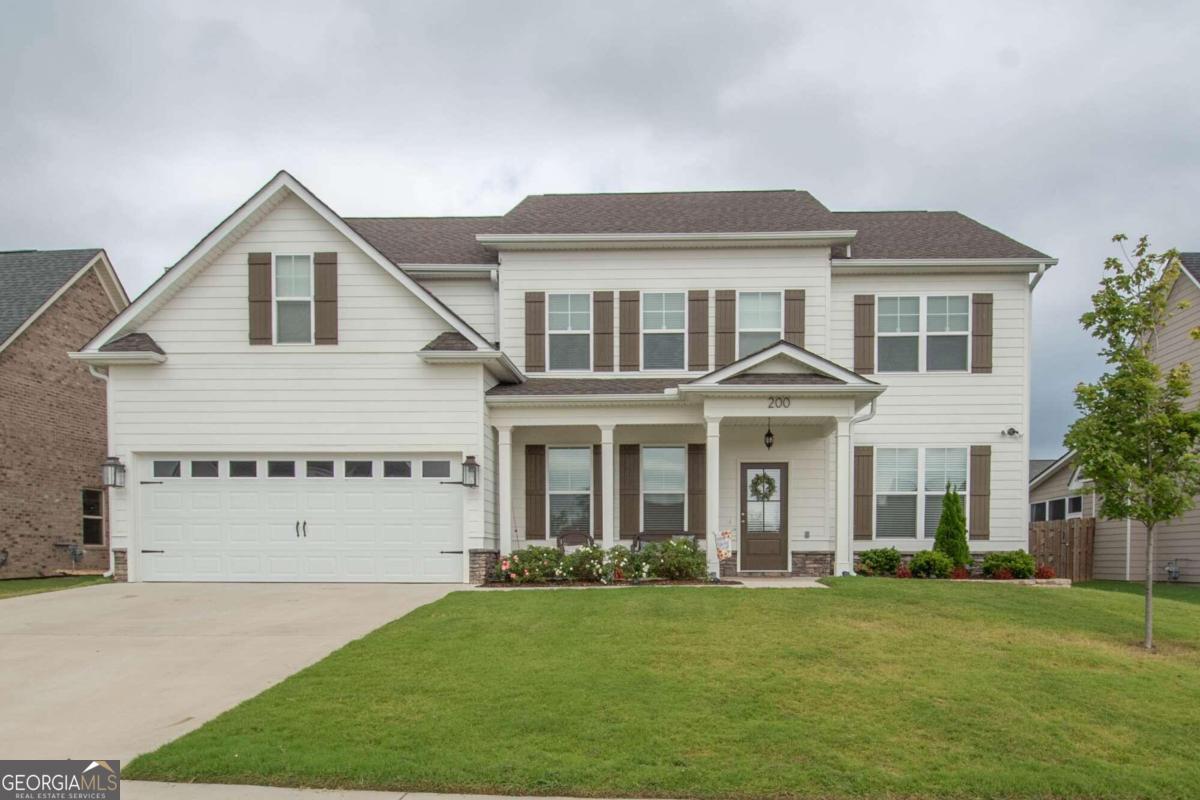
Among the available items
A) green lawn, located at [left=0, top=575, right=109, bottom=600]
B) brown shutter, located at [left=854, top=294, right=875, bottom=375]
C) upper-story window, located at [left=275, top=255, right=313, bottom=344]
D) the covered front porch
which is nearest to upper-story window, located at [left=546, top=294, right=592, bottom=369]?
the covered front porch

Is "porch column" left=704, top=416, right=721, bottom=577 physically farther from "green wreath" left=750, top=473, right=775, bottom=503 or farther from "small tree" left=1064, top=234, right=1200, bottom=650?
"small tree" left=1064, top=234, right=1200, bottom=650

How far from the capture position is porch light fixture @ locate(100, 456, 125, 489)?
14.5 metres

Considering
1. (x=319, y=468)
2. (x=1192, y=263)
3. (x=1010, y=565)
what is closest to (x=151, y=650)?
(x=319, y=468)

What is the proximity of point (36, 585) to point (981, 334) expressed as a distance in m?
19.1

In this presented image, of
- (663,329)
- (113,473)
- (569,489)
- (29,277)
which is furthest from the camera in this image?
(29,277)

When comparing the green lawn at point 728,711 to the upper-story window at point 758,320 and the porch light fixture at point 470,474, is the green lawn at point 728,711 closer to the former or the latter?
the porch light fixture at point 470,474

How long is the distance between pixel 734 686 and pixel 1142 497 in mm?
5627

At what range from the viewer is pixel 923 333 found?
16859 millimetres

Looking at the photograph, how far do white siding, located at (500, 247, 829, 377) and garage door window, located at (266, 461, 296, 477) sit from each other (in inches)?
179

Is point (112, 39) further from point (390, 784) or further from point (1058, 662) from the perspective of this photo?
point (1058, 662)

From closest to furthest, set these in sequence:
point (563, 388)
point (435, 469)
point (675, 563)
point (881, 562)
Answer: point (675, 563)
point (435, 469)
point (881, 562)
point (563, 388)

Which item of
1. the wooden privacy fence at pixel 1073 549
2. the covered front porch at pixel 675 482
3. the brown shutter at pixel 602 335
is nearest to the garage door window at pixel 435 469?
the covered front porch at pixel 675 482

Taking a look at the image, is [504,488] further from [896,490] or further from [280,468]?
[896,490]

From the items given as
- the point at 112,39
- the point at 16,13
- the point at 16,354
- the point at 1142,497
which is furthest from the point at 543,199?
the point at 1142,497
